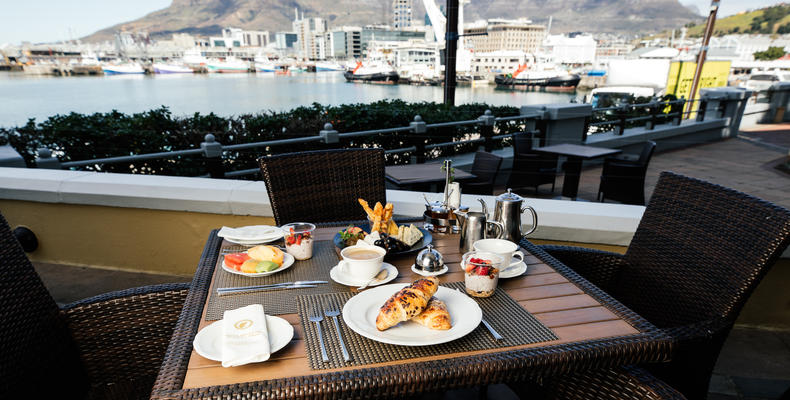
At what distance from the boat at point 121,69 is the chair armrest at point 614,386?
4202 centimetres

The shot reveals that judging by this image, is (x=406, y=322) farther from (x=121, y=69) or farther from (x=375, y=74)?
(x=121, y=69)

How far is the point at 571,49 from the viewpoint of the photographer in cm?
Answer: 3816

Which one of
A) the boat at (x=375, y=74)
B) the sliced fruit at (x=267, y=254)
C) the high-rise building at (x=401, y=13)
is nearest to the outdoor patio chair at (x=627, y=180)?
the sliced fruit at (x=267, y=254)

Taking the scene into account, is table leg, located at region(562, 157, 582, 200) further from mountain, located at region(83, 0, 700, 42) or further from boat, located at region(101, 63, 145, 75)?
mountain, located at region(83, 0, 700, 42)

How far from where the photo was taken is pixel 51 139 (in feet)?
12.8

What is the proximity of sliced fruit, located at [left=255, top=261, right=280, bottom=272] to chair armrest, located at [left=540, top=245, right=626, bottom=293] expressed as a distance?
1.02 meters

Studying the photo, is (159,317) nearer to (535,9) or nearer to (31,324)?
(31,324)

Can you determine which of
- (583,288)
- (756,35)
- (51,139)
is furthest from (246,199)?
(756,35)

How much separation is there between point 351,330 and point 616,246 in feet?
5.49

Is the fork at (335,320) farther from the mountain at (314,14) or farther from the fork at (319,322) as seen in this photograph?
the mountain at (314,14)

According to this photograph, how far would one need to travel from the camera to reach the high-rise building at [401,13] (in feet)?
60.4

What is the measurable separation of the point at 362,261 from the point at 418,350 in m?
0.34

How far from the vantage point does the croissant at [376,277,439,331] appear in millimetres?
966

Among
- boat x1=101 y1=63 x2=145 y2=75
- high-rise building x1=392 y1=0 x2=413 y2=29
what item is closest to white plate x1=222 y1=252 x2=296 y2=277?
high-rise building x1=392 y1=0 x2=413 y2=29
